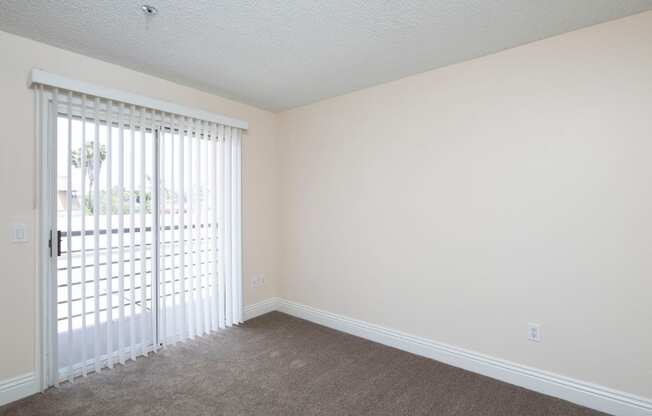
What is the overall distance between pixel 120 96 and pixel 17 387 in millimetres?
2199

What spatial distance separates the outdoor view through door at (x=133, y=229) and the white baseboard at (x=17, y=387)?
3.6 inches

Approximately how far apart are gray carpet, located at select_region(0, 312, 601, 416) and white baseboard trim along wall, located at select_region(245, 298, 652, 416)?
68 millimetres

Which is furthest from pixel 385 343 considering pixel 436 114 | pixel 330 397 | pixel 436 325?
pixel 436 114

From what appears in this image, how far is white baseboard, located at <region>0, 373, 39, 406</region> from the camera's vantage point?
6.94 feet

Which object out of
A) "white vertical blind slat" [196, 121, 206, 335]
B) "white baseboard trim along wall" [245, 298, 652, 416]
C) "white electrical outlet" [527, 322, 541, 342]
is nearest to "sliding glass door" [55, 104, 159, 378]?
"white vertical blind slat" [196, 121, 206, 335]

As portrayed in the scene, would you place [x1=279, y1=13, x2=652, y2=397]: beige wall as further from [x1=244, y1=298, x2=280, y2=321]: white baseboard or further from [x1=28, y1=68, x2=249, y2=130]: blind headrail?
[x1=28, y1=68, x2=249, y2=130]: blind headrail

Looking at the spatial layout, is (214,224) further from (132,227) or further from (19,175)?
(19,175)

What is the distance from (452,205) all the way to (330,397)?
5.74 feet

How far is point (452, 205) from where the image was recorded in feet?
8.77

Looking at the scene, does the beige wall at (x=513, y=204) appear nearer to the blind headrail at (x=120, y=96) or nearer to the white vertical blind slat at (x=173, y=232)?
the blind headrail at (x=120, y=96)

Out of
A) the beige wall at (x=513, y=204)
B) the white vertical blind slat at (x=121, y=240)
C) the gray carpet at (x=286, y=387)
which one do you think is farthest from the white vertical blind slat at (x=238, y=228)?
the white vertical blind slat at (x=121, y=240)

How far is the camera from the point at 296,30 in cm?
213

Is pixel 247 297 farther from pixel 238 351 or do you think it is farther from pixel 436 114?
pixel 436 114

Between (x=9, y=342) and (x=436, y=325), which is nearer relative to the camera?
(x=9, y=342)
